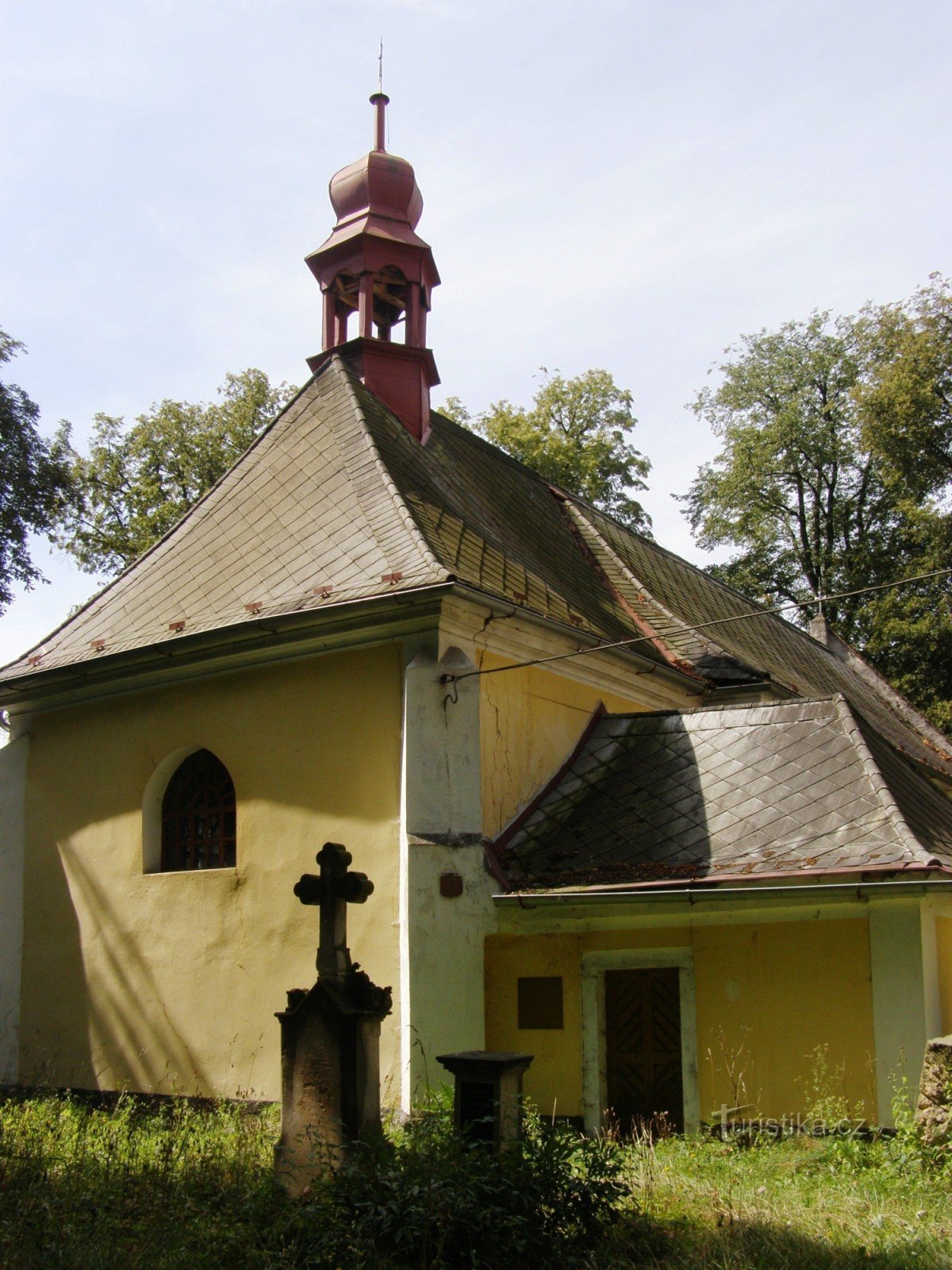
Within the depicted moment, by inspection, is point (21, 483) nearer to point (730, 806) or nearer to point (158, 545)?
point (158, 545)

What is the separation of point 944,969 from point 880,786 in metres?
1.37

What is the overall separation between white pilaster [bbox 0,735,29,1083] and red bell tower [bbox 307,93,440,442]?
17.5 ft

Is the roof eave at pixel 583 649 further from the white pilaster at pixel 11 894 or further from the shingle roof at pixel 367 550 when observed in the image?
the white pilaster at pixel 11 894

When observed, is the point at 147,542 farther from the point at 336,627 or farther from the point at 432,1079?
the point at 432,1079

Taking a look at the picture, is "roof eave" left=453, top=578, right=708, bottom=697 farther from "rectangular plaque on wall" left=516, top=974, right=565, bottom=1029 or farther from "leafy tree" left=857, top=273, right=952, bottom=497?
"leafy tree" left=857, top=273, right=952, bottom=497

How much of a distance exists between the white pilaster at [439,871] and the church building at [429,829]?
0.03 metres

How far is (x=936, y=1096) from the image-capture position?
7434 mm

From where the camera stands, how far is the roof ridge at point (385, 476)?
1000cm

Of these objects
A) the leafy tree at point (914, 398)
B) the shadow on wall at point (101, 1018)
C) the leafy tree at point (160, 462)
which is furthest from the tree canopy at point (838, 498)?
the shadow on wall at point (101, 1018)

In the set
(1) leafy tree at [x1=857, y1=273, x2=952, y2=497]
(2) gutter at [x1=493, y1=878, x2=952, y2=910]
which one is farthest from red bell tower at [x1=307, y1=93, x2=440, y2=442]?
(1) leafy tree at [x1=857, y1=273, x2=952, y2=497]

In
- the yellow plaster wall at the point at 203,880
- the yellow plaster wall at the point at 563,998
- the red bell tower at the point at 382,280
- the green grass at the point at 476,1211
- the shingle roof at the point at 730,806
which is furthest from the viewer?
the red bell tower at the point at 382,280

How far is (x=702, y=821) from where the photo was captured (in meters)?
10.0

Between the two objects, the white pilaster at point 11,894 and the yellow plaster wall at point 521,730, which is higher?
the yellow plaster wall at point 521,730

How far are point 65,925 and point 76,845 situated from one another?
0.72 meters
